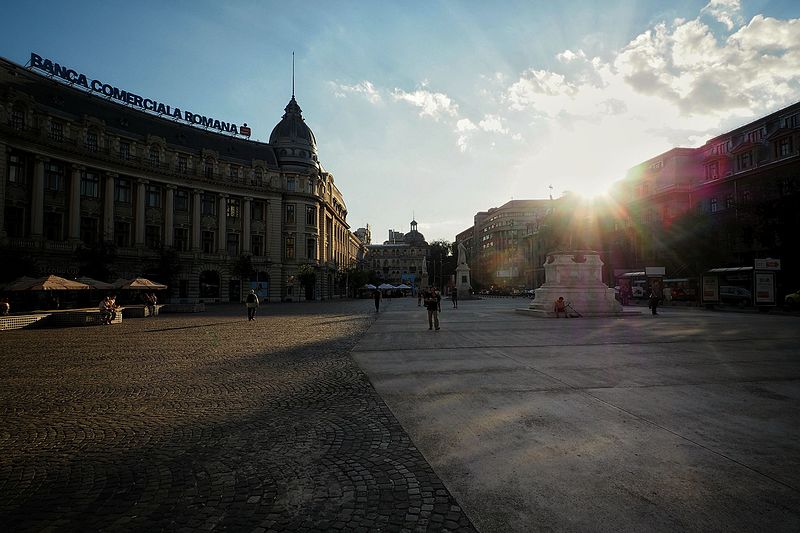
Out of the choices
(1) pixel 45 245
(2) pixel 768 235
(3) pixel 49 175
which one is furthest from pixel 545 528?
(3) pixel 49 175

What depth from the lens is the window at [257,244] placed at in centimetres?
6131

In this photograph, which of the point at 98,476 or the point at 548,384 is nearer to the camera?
the point at 98,476

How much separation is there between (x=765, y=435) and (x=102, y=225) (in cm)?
5666

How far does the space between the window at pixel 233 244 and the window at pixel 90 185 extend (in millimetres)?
16272

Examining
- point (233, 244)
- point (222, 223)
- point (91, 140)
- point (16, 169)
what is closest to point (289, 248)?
point (233, 244)

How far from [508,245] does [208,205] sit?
86587mm

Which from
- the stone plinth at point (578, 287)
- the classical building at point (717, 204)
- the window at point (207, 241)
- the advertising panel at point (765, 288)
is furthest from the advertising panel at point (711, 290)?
the window at point (207, 241)

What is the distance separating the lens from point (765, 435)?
456 centimetres

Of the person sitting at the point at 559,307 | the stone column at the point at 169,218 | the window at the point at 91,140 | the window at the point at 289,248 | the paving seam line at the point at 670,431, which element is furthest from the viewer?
the window at the point at 289,248

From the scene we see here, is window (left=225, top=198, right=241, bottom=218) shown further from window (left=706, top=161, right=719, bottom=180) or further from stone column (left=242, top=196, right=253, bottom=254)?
window (left=706, top=161, right=719, bottom=180)

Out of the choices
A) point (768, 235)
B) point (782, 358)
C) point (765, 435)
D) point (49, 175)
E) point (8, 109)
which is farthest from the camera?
point (49, 175)

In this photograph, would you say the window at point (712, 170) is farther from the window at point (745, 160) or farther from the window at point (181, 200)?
the window at point (181, 200)

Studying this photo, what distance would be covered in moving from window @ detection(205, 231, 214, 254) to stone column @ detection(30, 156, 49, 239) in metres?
17.7

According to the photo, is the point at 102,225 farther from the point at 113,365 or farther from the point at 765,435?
the point at 765,435
